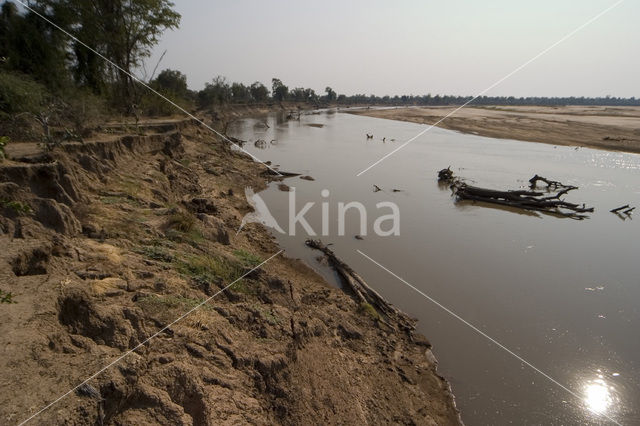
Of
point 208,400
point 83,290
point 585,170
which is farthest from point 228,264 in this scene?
point 585,170

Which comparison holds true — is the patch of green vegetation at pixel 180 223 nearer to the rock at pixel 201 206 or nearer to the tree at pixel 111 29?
the rock at pixel 201 206

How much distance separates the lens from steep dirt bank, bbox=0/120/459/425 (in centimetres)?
357

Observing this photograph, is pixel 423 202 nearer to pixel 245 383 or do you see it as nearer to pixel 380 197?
pixel 380 197

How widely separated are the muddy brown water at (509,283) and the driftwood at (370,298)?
1.68ft

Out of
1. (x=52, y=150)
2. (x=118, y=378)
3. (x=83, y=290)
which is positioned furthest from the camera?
(x=52, y=150)

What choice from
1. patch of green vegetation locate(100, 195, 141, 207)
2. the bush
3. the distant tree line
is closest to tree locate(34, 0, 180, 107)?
the distant tree line

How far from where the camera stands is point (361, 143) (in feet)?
122

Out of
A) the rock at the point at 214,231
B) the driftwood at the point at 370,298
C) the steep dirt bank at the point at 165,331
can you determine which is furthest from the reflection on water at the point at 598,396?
the rock at the point at 214,231

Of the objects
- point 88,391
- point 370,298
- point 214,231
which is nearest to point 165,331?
point 88,391

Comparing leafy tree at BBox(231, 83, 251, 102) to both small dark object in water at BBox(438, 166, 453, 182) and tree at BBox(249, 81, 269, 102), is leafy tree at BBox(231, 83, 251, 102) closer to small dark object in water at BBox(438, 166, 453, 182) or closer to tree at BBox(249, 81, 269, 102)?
tree at BBox(249, 81, 269, 102)

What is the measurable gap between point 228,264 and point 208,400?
3.81 meters

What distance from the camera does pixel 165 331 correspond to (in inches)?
186

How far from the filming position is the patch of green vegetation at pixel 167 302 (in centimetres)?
513

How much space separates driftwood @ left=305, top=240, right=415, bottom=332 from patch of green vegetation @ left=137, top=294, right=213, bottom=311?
4083 mm
